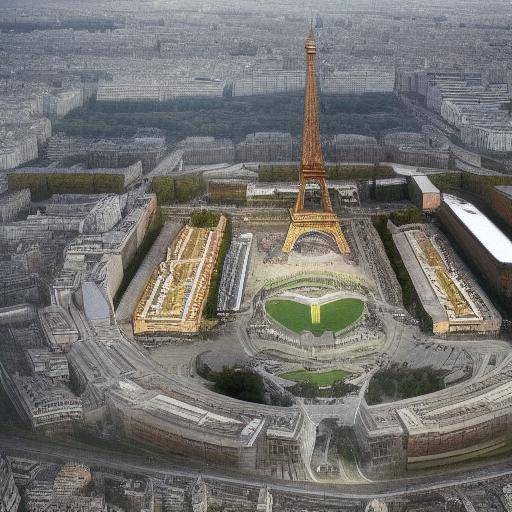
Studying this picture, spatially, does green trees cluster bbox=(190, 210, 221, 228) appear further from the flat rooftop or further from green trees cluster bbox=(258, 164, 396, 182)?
the flat rooftop

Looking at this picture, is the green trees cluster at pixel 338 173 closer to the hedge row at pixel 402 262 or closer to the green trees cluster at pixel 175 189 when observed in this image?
the green trees cluster at pixel 175 189

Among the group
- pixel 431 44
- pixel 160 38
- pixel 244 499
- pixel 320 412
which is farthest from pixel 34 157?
pixel 244 499

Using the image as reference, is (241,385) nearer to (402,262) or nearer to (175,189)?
(402,262)

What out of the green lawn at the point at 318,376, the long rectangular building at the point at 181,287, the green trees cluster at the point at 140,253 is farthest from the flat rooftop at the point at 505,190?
the green lawn at the point at 318,376

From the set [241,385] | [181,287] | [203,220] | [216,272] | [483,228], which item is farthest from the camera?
[203,220]

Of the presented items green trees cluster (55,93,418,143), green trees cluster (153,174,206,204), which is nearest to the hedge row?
green trees cluster (55,93,418,143)

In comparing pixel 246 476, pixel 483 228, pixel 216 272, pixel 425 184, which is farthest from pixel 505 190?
pixel 246 476

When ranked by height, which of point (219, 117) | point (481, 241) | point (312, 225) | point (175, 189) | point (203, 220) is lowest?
point (175, 189)
